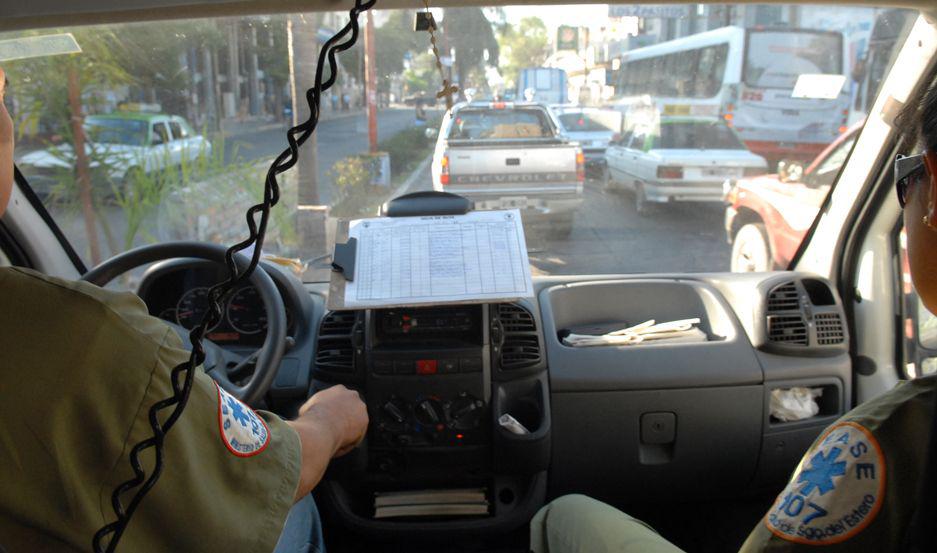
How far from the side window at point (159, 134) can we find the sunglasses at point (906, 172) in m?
2.91

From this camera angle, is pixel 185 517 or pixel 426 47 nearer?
pixel 185 517

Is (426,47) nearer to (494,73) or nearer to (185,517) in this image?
(494,73)

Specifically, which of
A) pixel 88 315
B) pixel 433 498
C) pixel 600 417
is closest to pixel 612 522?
pixel 600 417

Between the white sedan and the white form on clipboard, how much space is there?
68.2 inches

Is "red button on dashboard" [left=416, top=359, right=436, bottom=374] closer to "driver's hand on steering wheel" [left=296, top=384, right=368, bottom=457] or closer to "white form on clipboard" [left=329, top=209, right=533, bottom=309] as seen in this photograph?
"white form on clipboard" [left=329, top=209, right=533, bottom=309]

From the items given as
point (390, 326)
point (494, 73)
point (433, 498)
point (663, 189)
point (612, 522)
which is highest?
point (494, 73)

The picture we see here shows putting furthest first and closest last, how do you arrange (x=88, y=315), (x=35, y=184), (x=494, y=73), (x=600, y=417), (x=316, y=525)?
(x=494, y=73) < (x=35, y=184) < (x=600, y=417) < (x=316, y=525) < (x=88, y=315)

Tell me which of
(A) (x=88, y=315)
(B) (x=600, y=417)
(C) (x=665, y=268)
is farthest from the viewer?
(C) (x=665, y=268)

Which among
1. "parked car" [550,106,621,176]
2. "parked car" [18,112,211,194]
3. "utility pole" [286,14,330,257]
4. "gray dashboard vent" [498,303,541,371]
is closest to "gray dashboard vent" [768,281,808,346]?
"gray dashboard vent" [498,303,541,371]

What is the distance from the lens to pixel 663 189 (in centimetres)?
419

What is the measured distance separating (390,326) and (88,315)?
145 centimetres

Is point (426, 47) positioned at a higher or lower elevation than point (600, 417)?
higher

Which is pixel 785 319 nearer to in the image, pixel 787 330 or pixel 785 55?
pixel 787 330

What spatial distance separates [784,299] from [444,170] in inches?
58.2
